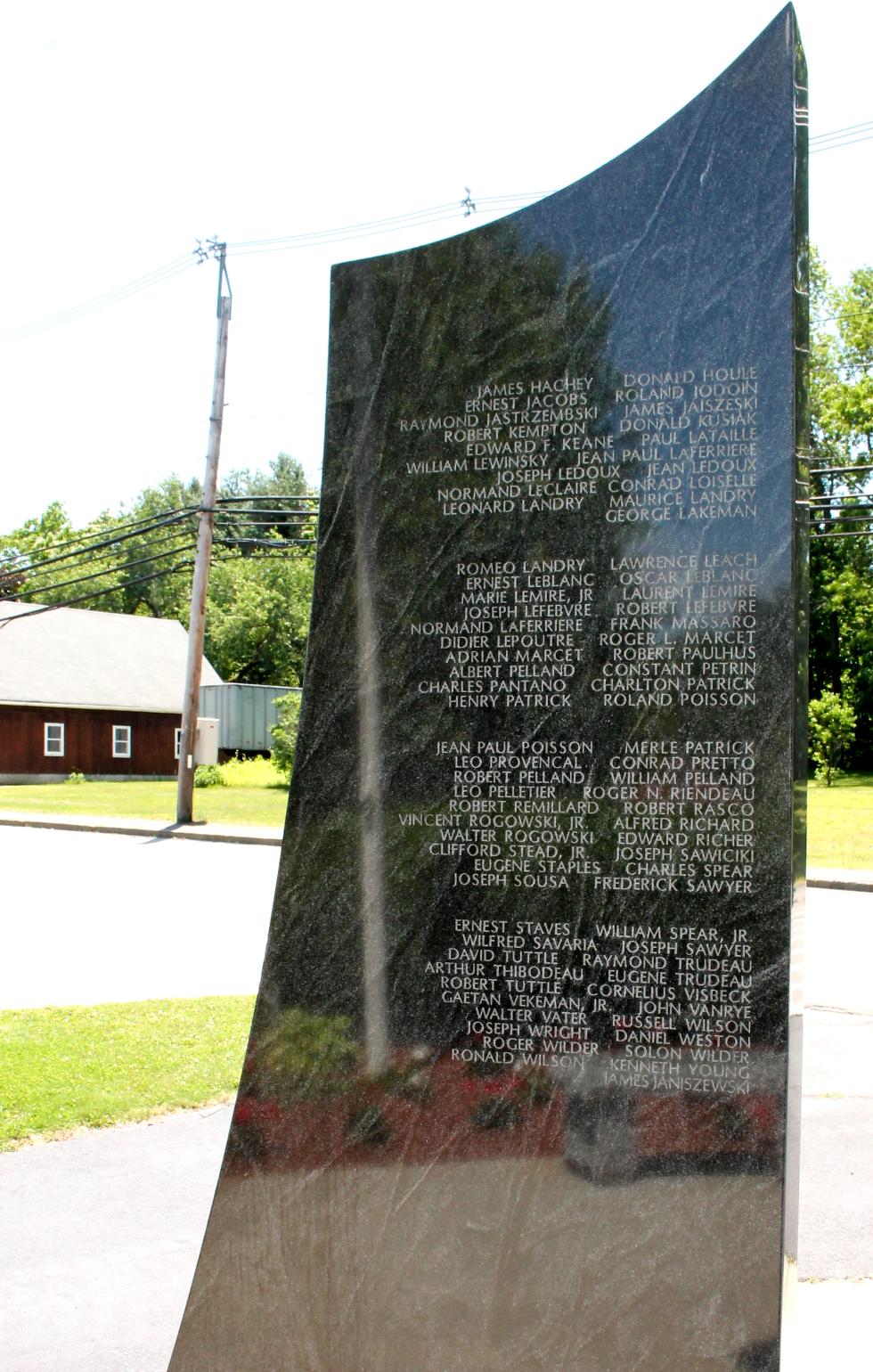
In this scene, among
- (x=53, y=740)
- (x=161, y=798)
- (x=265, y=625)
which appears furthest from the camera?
(x=265, y=625)

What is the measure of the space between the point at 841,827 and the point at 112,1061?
18.8 metres

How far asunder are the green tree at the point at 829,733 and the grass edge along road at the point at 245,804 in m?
0.64

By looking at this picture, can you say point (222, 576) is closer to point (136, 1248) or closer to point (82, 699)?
point (82, 699)

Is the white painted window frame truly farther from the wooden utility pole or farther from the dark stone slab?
the dark stone slab

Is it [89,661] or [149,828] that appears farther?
[89,661]

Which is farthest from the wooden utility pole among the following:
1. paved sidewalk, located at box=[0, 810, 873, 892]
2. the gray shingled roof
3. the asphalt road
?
the gray shingled roof

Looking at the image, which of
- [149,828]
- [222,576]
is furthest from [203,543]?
[222,576]

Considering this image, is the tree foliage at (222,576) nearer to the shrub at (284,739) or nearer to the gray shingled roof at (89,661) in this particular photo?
the gray shingled roof at (89,661)

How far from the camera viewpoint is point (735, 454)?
344 cm

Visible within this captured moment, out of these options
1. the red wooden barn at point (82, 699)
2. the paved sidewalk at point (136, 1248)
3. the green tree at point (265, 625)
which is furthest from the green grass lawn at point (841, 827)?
the green tree at point (265, 625)

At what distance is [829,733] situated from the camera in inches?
1496

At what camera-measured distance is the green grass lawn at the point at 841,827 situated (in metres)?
18.5

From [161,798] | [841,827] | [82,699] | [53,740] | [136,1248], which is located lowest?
[136,1248]

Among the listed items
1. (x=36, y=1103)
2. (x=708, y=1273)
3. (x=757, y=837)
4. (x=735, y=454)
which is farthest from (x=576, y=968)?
(x=36, y=1103)
